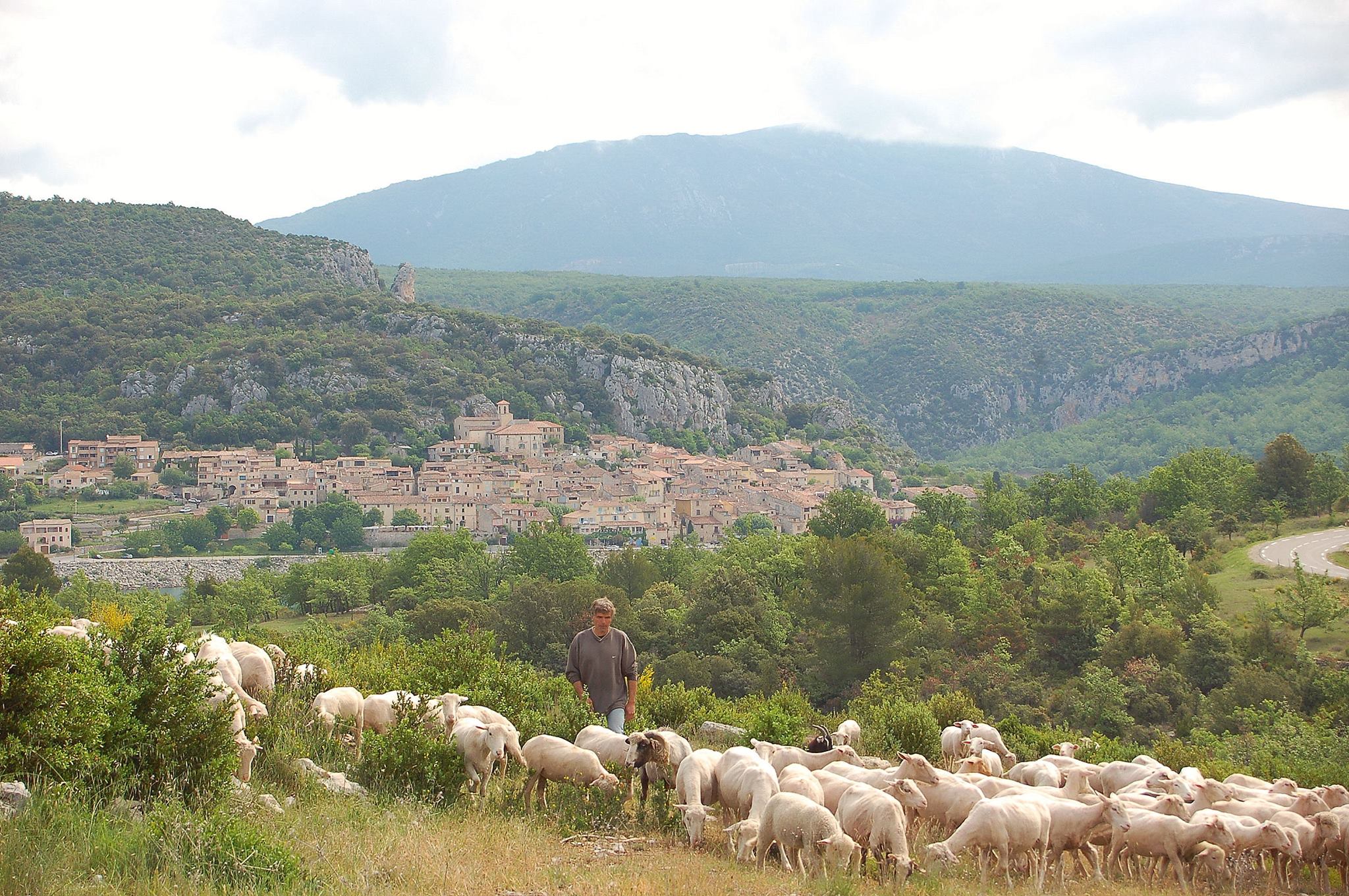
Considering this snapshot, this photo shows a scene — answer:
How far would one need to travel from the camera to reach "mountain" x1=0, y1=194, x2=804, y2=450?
9094 centimetres

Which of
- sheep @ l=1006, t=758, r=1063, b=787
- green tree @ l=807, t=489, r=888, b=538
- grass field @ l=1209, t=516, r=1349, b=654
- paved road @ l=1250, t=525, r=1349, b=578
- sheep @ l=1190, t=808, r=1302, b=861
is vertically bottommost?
green tree @ l=807, t=489, r=888, b=538

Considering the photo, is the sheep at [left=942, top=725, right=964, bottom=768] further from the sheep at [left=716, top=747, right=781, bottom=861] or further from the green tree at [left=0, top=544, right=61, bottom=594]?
the green tree at [left=0, top=544, right=61, bottom=594]

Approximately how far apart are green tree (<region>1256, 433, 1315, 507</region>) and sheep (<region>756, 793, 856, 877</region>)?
38.4 m

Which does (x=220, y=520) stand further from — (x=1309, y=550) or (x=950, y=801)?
(x=950, y=801)

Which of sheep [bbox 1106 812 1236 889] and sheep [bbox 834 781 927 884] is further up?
sheep [bbox 834 781 927 884]

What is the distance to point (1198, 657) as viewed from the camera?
81.2ft

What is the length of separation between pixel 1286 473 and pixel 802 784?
127ft

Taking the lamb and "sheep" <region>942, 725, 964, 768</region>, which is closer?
the lamb

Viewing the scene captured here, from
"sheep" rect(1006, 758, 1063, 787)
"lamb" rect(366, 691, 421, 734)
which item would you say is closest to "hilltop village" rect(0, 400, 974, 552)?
"sheep" rect(1006, 758, 1063, 787)

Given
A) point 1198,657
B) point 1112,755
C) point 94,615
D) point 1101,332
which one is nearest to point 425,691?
point 1112,755

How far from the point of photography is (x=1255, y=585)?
29.5 metres

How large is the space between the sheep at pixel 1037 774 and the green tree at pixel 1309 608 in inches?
712

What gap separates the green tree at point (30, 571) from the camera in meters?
41.2

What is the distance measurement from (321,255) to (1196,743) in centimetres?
12554
